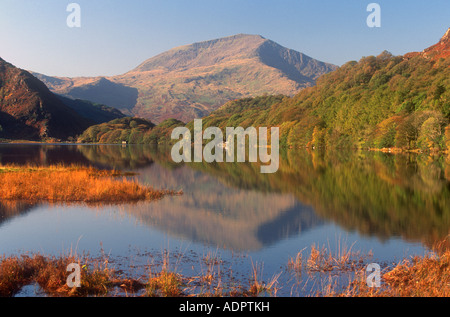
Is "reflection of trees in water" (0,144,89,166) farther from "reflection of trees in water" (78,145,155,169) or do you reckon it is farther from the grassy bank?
the grassy bank

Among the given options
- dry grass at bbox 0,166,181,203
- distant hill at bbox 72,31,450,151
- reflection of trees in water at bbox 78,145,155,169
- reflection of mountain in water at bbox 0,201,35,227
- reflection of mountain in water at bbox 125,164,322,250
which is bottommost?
reflection of mountain in water at bbox 125,164,322,250

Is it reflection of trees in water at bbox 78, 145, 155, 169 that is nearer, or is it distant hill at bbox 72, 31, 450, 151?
reflection of trees in water at bbox 78, 145, 155, 169

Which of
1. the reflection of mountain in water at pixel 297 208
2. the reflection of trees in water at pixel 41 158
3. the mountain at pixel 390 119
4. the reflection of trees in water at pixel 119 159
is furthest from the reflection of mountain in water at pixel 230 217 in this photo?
the mountain at pixel 390 119

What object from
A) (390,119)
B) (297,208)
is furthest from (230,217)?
(390,119)

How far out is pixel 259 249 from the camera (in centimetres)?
1828

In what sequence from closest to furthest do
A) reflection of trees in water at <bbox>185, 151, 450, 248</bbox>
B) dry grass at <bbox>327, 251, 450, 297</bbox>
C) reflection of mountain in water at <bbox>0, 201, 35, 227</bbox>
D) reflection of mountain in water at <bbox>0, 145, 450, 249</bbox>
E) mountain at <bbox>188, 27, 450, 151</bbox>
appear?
dry grass at <bbox>327, 251, 450, 297</bbox> < reflection of mountain in water at <bbox>0, 145, 450, 249</bbox> < reflection of trees in water at <bbox>185, 151, 450, 248</bbox> < reflection of mountain in water at <bbox>0, 201, 35, 227</bbox> < mountain at <bbox>188, 27, 450, 151</bbox>

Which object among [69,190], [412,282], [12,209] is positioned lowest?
[412,282]

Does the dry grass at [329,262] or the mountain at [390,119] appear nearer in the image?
the dry grass at [329,262]

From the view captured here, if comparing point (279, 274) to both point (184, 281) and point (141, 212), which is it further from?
point (141, 212)

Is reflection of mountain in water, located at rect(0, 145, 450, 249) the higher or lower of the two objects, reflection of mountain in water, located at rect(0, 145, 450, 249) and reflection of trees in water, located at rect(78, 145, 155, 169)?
the lower

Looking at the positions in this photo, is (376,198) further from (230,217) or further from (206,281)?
(206,281)

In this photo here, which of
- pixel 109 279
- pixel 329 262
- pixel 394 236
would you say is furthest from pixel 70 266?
pixel 394 236

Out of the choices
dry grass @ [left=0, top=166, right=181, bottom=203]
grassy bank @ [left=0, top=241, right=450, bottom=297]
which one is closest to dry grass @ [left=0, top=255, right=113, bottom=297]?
grassy bank @ [left=0, top=241, right=450, bottom=297]

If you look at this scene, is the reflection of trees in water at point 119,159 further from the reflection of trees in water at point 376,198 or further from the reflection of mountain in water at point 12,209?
the reflection of mountain in water at point 12,209
